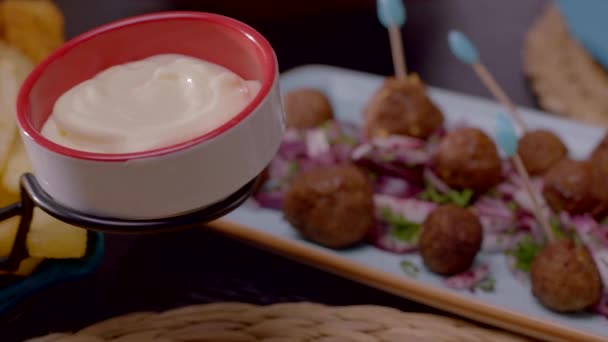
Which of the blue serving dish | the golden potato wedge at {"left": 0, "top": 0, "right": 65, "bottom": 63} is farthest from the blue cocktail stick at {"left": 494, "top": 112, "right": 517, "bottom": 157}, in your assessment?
the golden potato wedge at {"left": 0, "top": 0, "right": 65, "bottom": 63}

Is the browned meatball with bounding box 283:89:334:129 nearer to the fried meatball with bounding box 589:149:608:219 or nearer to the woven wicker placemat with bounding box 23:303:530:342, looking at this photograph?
the fried meatball with bounding box 589:149:608:219

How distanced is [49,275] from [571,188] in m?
0.89

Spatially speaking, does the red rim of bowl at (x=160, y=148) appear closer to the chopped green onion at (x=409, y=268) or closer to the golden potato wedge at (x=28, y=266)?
the golden potato wedge at (x=28, y=266)

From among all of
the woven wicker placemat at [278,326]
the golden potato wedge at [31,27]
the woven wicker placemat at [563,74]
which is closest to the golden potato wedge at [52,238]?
the woven wicker placemat at [278,326]

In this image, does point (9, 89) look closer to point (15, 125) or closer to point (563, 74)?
point (15, 125)

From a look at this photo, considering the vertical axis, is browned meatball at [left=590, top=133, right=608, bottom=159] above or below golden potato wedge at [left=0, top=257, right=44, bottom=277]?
above

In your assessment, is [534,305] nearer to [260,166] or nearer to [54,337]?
[260,166]

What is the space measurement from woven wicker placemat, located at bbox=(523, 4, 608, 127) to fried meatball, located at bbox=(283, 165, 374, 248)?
2.03ft

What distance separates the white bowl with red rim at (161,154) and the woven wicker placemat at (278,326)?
0.24m

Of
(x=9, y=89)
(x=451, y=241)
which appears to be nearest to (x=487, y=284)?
(x=451, y=241)

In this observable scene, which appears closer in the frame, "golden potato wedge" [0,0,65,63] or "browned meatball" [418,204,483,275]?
"browned meatball" [418,204,483,275]

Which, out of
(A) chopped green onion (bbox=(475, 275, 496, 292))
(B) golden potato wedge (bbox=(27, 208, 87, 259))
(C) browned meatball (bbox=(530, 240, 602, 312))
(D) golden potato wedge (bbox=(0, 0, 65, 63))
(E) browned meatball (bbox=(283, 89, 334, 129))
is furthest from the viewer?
(E) browned meatball (bbox=(283, 89, 334, 129))

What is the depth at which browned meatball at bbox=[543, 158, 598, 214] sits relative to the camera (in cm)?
130

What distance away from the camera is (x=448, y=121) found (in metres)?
1.61
